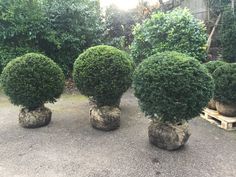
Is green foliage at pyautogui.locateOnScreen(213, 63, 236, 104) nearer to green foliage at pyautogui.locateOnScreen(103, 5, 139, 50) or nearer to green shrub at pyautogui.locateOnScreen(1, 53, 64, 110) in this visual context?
green shrub at pyautogui.locateOnScreen(1, 53, 64, 110)

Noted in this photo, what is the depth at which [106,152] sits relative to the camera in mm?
4164

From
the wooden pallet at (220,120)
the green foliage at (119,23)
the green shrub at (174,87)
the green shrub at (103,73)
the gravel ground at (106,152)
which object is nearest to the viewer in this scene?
the gravel ground at (106,152)

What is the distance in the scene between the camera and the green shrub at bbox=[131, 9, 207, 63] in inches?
285

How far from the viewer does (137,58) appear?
804 centimetres

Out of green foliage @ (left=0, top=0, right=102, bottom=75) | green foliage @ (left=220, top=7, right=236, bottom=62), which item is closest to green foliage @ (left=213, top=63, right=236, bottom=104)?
green foliage @ (left=220, top=7, right=236, bottom=62)

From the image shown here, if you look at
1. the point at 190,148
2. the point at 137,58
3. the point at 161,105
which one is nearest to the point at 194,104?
the point at 161,105

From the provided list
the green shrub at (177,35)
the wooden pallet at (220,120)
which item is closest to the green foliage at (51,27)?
the green shrub at (177,35)

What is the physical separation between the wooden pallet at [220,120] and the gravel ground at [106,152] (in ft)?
0.47

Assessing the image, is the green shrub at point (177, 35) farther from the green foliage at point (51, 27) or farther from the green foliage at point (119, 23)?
the green foliage at point (119, 23)

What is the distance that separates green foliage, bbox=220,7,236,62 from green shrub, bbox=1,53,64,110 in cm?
518

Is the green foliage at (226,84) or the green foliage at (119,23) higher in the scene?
the green foliage at (119,23)

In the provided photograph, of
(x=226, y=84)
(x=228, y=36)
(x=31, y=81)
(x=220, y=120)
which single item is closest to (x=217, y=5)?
(x=228, y=36)

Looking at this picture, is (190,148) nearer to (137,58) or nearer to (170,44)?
(170,44)

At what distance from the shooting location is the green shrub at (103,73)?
4754mm
